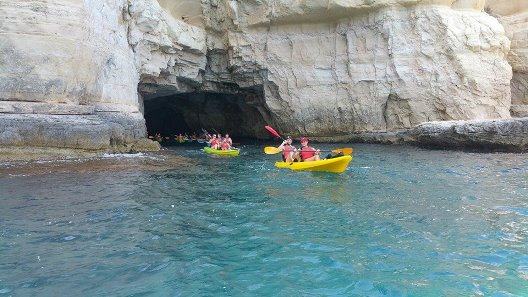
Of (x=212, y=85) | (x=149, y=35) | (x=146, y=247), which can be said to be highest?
(x=149, y=35)

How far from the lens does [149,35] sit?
21.5m

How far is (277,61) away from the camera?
82.9 feet

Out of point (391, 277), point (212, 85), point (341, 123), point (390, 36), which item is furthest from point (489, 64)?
point (391, 277)

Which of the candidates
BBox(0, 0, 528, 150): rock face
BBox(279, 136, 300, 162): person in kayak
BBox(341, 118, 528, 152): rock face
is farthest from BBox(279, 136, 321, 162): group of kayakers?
BBox(341, 118, 528, 152): rock face

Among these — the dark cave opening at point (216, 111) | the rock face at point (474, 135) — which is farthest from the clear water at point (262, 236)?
the dark cave opening at point (216, 111)

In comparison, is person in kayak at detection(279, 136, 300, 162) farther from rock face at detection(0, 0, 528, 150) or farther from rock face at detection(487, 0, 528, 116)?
rock face at detection(487, 0, 528, 116)

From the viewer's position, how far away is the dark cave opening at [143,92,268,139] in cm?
3125

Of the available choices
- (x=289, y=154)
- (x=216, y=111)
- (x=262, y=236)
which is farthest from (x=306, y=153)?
(x=216, y=111)

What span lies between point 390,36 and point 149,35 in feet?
39.5

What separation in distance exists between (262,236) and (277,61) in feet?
65.2

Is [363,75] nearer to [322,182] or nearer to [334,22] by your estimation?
[334,22]

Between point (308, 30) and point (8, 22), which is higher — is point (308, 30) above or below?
above

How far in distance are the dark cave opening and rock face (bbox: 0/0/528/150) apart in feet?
6.21

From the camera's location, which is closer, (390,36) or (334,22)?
(390,36)
